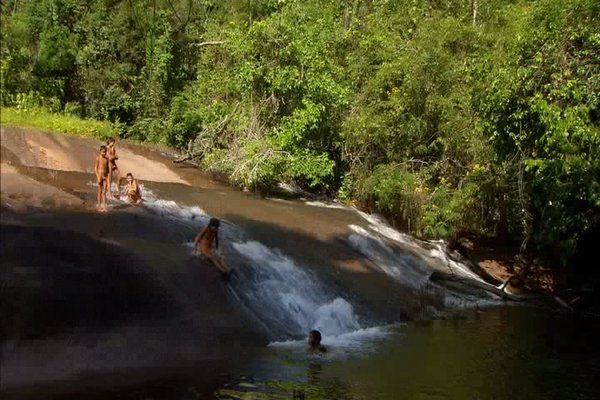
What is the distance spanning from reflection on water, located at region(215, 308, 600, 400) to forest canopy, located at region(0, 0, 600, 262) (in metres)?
3.04

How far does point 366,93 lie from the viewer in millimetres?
23969

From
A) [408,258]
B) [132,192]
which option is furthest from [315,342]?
[408,258]

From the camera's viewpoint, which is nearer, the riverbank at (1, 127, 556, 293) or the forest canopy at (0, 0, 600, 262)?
the riverbank at (1, 127, 556, 293)

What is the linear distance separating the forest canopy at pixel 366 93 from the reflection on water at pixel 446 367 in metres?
3.04

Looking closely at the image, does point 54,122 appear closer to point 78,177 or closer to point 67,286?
point 78,177

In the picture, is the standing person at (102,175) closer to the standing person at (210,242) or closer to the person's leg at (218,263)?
the standing person at (210,242)

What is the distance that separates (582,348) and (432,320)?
3.21 metres

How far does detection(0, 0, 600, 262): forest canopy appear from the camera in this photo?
50.2 feet

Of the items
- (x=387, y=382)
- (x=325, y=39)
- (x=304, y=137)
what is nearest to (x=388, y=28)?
(x=325, y=39)

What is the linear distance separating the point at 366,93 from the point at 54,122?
1180 centimetres

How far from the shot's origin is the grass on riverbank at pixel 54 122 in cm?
945

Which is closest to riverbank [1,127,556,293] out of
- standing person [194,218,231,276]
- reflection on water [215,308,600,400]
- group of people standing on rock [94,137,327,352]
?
group of people standing on rock [94,137,327,352]

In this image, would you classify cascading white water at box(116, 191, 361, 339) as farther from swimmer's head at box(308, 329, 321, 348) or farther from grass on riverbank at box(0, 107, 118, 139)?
grass on riverbank at box(0, 107, 118, 139)

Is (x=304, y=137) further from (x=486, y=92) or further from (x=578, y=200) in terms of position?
(x=578, y=200)
